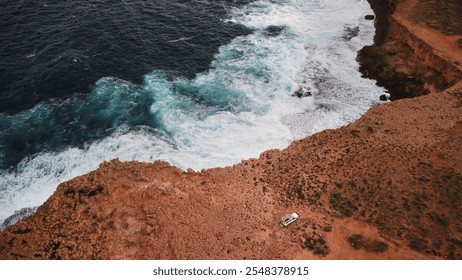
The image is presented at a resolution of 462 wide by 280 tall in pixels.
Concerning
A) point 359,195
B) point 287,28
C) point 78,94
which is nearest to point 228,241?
point 359,195

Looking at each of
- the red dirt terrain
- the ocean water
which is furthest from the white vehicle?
the ocean water

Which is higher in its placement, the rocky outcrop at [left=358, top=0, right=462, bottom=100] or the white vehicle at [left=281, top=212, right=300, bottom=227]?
the rocky outcrop at [left=358, top=0, right=462, bottom=100]

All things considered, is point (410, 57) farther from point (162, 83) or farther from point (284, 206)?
point (162, 83)

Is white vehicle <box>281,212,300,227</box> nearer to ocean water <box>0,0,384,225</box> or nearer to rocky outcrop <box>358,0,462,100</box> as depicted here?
ocean water <box>0,0,384,225</box>

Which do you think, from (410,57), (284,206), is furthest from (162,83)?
(410,57)

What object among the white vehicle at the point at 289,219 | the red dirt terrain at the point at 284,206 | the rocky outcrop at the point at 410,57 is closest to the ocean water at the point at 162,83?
the rocky outcrop at the point at 410,57

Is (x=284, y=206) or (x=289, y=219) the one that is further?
(x=284, y=206)
